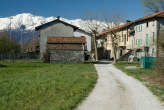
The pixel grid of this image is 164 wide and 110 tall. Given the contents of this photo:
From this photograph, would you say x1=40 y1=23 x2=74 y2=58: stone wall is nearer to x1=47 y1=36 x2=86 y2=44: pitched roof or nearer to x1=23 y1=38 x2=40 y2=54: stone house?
x1=47 y1=36 x2=86 y2=44: pitched roof

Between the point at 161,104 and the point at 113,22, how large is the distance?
37119mm

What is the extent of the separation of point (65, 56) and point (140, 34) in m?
15.6

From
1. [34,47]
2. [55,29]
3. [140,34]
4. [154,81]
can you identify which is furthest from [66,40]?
[34,47]

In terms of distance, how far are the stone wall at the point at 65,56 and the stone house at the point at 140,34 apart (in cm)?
837

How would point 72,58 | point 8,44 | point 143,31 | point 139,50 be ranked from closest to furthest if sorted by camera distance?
1. point 72,58
2. point 143,31
3. point 139,50
4. point 8,44

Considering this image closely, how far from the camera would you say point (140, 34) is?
44.8 m

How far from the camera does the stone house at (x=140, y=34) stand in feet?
130

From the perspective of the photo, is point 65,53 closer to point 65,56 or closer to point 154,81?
point 65,56

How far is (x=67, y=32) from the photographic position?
165 ft

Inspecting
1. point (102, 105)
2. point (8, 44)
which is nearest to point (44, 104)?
point (102, 105)

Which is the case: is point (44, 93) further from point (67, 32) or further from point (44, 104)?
point (67, 32)

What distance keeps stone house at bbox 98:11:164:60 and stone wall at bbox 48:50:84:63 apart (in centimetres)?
837

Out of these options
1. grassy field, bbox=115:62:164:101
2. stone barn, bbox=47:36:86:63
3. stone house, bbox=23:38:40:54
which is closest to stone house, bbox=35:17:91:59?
stone barn, bbox=47:36:86:63

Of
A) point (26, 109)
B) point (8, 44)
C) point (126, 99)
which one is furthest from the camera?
point (8, 44)
